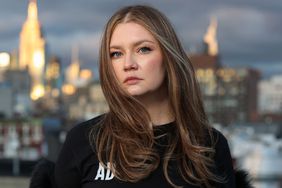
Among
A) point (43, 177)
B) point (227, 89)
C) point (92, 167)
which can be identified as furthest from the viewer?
point (227, 89)

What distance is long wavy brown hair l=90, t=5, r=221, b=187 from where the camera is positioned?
7.22 ft

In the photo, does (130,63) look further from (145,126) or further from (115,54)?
(145,126)

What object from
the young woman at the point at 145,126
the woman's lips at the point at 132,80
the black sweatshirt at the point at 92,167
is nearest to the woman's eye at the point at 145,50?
the young woman at the point at 145,126

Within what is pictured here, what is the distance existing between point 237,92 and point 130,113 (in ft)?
423

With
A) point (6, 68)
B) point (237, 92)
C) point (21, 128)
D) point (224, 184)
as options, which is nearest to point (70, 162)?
point (224, 184)

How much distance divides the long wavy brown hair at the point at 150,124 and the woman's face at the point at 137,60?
0.02 meters

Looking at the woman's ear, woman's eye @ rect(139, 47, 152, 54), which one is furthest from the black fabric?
the woman's ear

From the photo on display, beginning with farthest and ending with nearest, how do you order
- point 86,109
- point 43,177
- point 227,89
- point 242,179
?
point 86,109
point 227,89
point 242,179
point 43,177

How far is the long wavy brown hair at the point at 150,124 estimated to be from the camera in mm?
2199

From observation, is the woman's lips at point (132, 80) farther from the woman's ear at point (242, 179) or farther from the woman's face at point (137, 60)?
the woman's ear at point (242, 179)

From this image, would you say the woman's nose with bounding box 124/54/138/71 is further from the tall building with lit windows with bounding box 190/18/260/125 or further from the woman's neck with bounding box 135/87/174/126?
the tall building with lit windows with bounding box 190/18/260/125

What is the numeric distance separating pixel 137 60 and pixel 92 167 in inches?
16.5

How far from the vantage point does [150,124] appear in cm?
227

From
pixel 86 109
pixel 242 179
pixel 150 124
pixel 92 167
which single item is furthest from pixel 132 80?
pixel 86 109
